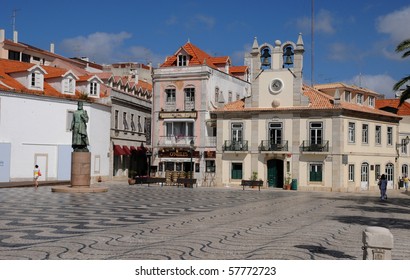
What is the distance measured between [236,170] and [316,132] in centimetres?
724

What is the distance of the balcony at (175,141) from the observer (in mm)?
46250

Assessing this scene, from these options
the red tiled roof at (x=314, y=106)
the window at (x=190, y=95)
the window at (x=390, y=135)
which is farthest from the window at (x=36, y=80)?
the window at (x=390, y=135)

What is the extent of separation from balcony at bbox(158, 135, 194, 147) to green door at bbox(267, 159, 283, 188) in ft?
25.8

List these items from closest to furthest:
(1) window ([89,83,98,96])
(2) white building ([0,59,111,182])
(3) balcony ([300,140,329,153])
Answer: (2) white building ([0,59,111,182]) → (3) balcony ([300,140,329,153]) → (1) window ([89,83,98,96])

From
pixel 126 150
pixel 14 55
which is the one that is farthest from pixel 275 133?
pixel 14 55

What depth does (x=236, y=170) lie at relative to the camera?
43.3 metres

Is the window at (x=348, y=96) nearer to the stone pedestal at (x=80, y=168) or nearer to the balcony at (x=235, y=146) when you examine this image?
the balcony at (x=235, y=146)

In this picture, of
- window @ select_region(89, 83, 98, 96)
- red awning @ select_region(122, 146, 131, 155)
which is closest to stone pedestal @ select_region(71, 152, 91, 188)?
window @ select_region(89, 83, 98, 96)

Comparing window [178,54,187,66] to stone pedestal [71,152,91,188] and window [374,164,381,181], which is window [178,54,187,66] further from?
stone pedestal [71,152,91,188]

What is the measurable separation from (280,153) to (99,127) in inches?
631

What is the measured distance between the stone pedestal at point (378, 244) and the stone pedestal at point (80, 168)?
22465 mm

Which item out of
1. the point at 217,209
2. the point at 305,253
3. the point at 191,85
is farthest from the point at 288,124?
the point at 305,253

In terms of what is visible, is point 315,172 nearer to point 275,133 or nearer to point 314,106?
point 275,133

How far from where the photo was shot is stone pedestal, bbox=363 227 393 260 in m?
7.56
